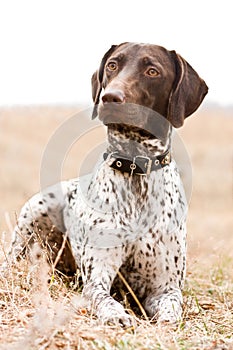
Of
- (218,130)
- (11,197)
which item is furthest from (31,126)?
(11,197)

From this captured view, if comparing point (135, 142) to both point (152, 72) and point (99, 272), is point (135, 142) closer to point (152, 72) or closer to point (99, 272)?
point (152, 72)

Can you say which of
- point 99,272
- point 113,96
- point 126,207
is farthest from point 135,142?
point 99,272

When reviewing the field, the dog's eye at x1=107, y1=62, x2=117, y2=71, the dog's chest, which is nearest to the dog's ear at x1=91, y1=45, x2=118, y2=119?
the dog's eye at x1=107, y1=62, x2=117, y2=71

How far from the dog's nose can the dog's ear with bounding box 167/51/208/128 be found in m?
0.57

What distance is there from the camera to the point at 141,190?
4.45 metres

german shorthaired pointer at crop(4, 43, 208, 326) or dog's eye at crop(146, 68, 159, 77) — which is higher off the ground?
dog's eye at crop(146, 68, 159, 77)

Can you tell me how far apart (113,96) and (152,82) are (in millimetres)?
497

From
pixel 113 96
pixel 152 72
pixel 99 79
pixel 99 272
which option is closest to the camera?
A: pixel 113 96

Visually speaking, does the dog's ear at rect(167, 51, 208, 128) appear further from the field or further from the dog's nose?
the field

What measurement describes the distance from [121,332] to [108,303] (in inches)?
20.9

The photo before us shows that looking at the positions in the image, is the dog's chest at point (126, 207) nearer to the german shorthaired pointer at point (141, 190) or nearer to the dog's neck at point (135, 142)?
the german shorthaired pointer at point (141, 190)

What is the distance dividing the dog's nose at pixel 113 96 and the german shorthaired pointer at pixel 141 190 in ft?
0.34

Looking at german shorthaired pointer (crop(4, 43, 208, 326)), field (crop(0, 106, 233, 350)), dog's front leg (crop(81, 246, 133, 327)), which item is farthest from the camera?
german shorthaired pointer (crop(4, 43, 208, 326))

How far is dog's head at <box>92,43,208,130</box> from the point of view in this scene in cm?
424
